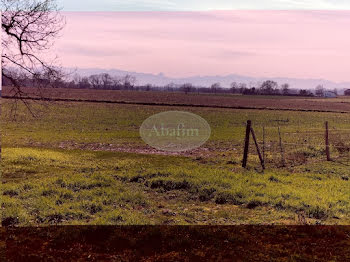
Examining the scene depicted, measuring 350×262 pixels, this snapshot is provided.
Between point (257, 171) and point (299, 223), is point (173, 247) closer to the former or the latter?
point (299, 223)

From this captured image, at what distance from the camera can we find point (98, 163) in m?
14.6

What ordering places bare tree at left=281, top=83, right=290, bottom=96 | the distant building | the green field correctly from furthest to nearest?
1. the distant building
2. bare tree at left=281, top=83, right=290, bottom=96
3. the green field

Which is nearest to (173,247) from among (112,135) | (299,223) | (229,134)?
(299,223)

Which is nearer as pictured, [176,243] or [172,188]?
[176,243]

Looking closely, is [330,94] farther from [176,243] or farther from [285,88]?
[176,243]

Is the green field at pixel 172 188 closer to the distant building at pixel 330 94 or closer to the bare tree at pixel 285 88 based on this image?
the bare tree at pixel 285 88

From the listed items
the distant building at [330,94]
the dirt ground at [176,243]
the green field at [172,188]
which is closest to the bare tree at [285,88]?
the distant building at [330,94]

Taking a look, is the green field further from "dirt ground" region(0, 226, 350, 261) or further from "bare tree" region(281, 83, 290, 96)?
"bare tree" region(281, 83, 290, 96)

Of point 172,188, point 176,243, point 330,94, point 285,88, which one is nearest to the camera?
point 176,243

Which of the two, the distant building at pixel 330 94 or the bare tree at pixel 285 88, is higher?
the bare tree at pixel 285 88

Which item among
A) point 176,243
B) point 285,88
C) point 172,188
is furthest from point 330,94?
point 176,243

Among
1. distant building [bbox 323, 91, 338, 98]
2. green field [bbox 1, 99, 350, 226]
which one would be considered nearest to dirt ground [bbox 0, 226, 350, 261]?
green field [bbox 1, 99, 350, 226]

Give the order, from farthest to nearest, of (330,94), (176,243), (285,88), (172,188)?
1. (330,94)
2. (285,88)
3. (172,188)
4. (176,243)

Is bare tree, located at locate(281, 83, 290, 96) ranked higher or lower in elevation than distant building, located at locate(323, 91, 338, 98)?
higher
